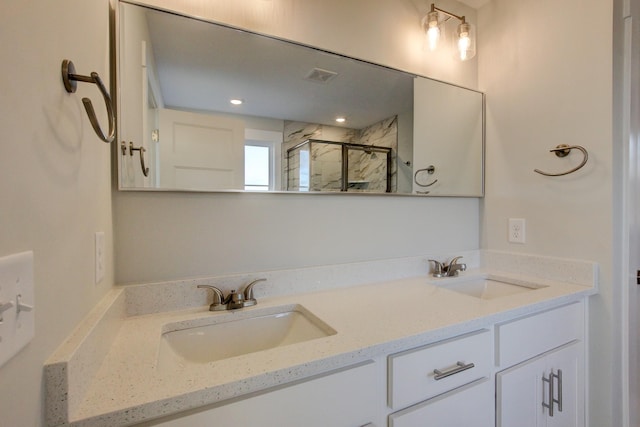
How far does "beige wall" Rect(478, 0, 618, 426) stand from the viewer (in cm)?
124

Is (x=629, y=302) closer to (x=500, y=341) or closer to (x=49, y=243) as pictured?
(x=500, y=341)

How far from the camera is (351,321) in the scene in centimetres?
90

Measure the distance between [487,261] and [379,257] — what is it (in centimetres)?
68

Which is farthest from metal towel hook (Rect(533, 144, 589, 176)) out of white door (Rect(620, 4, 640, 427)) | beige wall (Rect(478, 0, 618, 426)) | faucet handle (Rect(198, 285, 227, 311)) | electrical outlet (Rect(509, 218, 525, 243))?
faucet handle (Rect(198, 285, 227, 311))

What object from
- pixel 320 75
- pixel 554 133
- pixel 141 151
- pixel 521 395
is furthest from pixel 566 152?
pixel 141 151

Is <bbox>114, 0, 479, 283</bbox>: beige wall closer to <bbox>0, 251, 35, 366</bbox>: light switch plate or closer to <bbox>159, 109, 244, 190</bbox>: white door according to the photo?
<bbox>159, 109, 244, 190</bbox>: white door

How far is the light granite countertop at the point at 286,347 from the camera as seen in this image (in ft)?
1.80

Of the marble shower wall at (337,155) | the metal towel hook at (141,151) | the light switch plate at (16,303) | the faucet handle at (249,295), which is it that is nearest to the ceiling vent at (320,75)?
the marble shower wall at (337,155)

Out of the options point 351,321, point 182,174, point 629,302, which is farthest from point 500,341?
point 182,174

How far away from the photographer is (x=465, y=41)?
1509 mm

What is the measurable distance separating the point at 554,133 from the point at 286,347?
1.49 metres

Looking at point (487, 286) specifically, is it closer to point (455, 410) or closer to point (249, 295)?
point (455, 410)

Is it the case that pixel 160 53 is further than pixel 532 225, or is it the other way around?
pixel 532 225

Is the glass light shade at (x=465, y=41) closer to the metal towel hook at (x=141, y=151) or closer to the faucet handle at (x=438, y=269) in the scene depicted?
the faucet handle at (x=438, y=269)
